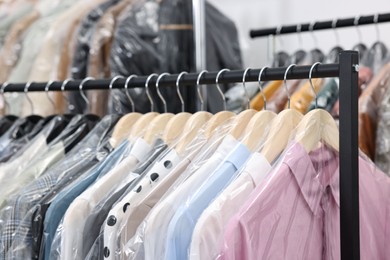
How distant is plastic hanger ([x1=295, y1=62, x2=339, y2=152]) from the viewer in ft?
3.88

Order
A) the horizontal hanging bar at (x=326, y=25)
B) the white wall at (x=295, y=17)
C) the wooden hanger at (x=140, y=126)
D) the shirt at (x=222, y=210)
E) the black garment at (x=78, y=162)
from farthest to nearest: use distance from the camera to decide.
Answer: the white wall at (x=295, y=17), the horizontal hanging bar at (x=326, y=25), the wooden hanger at (x=140, y=126), the black garment at (x=78, y=162), the shirt at (x=222, y=210)

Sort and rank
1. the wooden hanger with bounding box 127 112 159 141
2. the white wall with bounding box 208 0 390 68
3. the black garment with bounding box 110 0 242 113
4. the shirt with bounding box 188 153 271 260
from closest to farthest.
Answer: the shirt with bounding box 188 153 271 260, the wooden hanger with bounding box 127 112 159 141, the black garment with bounding box 110 0 242 113, the white wall with bounding box 208 0 390 68

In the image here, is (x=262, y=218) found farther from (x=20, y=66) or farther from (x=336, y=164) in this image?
(x=20, y=66)

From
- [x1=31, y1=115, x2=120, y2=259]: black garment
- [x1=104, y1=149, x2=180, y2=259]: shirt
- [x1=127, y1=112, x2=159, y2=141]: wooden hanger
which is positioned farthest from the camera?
[x1=127, y1=112, x2=159, y2=141]: wooden hanger

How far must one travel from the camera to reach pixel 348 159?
3.69ft

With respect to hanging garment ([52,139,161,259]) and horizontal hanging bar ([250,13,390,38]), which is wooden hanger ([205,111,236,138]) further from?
horizontal hanging bar ([250,13,390,38])

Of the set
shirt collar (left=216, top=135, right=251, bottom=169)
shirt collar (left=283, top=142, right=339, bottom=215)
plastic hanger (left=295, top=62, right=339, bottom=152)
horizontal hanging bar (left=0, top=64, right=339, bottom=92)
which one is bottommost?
shirt collar (left=283, top=142, right=339, bottom=215)

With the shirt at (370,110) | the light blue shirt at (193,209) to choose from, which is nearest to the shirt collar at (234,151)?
the light blue shirt at (193,209)

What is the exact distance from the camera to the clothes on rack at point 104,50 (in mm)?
2141

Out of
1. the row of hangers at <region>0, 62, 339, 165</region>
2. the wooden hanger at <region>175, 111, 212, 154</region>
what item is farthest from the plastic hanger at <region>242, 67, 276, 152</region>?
the wooden hanger at <region>175, 111, 212, 154</region>

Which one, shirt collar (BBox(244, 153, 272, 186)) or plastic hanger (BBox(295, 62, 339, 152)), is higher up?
plastic hanger (BBox(295, 62, 339, 152))

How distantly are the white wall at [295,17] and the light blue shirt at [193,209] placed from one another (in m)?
1.20

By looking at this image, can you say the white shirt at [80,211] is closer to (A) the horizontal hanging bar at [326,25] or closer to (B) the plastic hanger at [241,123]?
(B) the plastic hanger at [241,123]

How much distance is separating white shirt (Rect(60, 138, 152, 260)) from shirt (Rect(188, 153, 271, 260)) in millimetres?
230
